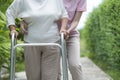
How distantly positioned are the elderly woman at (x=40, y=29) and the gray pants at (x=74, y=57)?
24 cm

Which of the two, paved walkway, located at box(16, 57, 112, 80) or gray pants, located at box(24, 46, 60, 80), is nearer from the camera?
gray pants, located at box(24, 46, 60, 80)

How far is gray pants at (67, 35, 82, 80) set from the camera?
5602 millimetres

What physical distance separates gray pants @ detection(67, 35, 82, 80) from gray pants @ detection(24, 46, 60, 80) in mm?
233

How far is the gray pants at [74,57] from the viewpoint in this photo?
5.60 meters

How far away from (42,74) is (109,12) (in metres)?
3.52

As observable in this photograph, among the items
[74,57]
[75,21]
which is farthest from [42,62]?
[75,21]

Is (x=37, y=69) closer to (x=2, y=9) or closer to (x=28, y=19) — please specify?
(x=28, y=19)

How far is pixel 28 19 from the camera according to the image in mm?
5297

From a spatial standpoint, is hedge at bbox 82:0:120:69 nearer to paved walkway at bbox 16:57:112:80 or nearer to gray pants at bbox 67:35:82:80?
paved walkway at bbox 16:57:112:80

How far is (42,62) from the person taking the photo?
17.9 feet

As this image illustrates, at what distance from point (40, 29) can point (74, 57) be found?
64 centimetres

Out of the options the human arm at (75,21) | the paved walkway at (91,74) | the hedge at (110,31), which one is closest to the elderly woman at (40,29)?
the human arm at (75,21)

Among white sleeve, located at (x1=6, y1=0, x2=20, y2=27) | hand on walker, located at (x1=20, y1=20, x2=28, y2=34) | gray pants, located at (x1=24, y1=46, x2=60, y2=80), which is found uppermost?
white sleeve, located at (x1=6, y1=0, x2=20, y2=27)

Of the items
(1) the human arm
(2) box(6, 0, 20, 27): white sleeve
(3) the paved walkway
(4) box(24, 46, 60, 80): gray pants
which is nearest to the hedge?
(3) the paved walkway
